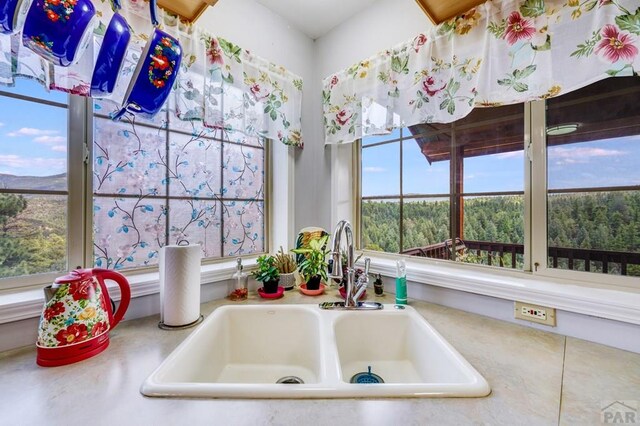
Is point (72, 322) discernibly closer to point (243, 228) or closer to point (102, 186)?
point (102, 186)

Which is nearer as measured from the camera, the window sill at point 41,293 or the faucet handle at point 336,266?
the window sill at point 41,293

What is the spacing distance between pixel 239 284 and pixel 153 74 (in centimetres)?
91

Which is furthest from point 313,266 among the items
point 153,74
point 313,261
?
point 153,74

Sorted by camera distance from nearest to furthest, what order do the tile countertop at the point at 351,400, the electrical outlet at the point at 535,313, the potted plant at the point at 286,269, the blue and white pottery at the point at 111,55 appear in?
the tile countertop at the point at 351,400 < the blue and white pottery at the point at 111,55 < the electrical outlet at the point at 535,313 < the potted plant at the point at 286,269

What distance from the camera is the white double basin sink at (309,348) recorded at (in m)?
0.80

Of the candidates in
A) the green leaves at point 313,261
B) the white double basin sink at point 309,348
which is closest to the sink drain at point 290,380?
the white double basin sink at point 309,348

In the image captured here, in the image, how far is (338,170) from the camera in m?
1.70

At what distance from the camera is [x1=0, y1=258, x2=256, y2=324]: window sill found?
77 cm

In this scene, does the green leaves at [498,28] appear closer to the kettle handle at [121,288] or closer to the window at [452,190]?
the window at [452,190]

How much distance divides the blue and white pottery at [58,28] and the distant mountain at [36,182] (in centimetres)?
58

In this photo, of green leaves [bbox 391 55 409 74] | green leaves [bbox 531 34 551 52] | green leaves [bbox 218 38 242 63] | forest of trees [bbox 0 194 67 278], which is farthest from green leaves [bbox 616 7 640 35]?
forest of trees [bbox 0 194 67 278]

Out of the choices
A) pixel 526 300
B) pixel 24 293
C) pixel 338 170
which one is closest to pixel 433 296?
pixel 526 300

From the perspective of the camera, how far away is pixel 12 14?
0.56 meters

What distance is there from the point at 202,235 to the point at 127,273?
365 millimetres
